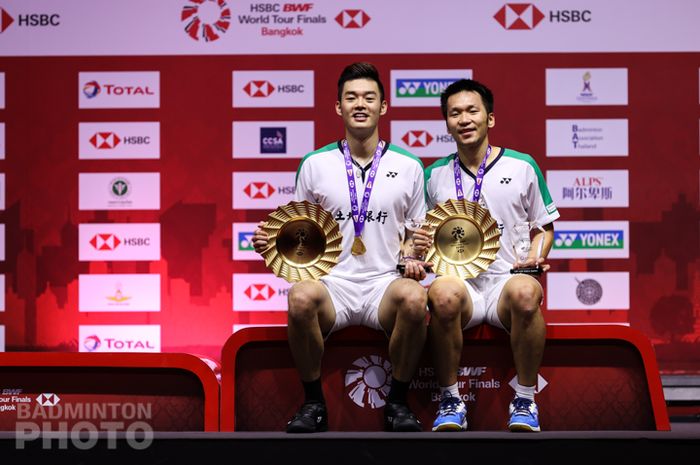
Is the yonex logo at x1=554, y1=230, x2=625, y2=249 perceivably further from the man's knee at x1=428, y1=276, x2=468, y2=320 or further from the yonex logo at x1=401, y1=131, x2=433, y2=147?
the man's knee at x1=428, y1=276, x2=468, y2=320

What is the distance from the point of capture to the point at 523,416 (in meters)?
2.94

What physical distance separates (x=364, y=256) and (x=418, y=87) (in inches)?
72.6

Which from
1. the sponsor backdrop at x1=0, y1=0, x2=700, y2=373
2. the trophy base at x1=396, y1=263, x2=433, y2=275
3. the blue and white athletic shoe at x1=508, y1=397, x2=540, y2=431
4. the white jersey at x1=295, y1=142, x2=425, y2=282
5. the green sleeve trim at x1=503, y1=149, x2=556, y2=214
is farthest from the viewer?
the sponsor backdrop at x1=0, y1=0, x2=700, y2=373

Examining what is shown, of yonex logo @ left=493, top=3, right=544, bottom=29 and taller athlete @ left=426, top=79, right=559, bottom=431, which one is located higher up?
yonex logo @ left=493, top=3, right=544, bottom=29

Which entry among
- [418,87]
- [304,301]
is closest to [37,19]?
[418,87]

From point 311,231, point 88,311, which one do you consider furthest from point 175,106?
point 311,231

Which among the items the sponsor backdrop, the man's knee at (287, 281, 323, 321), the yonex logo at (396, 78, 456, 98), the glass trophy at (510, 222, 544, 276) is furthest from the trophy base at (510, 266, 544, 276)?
the yonex logo at (396, 78, 456, 98)

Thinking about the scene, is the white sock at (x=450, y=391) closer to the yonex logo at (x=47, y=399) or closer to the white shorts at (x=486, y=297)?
the white shorts at (x=486, y=297)

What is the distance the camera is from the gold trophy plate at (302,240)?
3139mm

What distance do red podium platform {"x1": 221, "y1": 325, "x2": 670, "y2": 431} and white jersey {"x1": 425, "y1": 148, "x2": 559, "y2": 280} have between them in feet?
1.42

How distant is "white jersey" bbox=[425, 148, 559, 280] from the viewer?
130 inches

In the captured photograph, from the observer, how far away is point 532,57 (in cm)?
469

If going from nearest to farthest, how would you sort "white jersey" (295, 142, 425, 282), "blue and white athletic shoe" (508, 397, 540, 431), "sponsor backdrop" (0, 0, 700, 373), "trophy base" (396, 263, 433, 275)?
1. "blue and white athletic shoe" (508, 397, 540, 431)
2. "trophy base" (396, 263, 433, 275)
3. "white jersey" (295, 142, 425, 282)
4. "sponsor backdrop" (0, 0, 700, 373)

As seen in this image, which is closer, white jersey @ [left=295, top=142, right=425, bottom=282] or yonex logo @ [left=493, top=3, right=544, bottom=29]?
white jersey @ [left=295, top=142, right=425, bottom=282]
